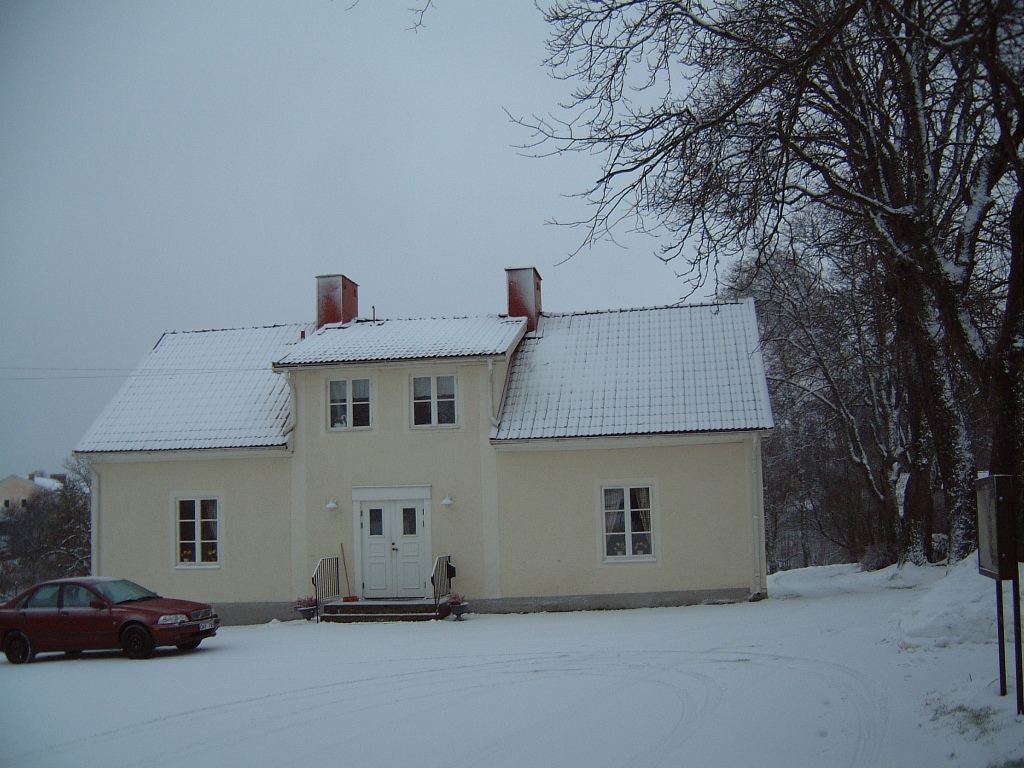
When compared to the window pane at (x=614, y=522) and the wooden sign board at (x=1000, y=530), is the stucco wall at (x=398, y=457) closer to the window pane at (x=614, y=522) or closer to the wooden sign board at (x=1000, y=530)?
the window pane at (x=614, y=522)

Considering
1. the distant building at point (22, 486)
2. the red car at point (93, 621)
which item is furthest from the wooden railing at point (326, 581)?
the distant building at point (22, 486)

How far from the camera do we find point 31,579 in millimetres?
49875

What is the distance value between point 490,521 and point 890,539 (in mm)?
13741

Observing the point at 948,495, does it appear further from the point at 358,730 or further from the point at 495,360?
the point at 358,730

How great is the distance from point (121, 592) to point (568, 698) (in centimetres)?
942

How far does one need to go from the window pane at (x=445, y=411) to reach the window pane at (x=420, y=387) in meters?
0.40

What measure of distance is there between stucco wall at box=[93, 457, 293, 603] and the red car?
5134mm

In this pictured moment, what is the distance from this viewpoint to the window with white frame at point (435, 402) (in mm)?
21484

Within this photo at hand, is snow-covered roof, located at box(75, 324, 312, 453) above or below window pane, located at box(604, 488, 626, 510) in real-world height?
above

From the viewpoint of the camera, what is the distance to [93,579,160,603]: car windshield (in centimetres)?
1628

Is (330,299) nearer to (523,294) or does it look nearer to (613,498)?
(523,294)

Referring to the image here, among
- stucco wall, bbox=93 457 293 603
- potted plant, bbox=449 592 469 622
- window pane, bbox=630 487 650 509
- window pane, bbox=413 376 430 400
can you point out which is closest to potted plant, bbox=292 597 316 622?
stucco wall, bbox=93 457 293 603

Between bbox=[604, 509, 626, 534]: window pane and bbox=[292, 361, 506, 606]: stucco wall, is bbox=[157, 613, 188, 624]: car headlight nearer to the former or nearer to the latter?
bbox=[292, 361, 506, 606]: stucco wall

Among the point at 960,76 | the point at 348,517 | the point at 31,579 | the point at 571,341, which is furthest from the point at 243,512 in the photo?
the point at 31,579
